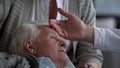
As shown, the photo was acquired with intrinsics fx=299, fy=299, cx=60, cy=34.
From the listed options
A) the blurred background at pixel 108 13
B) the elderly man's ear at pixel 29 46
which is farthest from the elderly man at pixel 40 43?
the blurred background at pixel 108 13

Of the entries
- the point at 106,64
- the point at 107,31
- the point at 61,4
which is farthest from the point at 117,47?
the point at 106,64

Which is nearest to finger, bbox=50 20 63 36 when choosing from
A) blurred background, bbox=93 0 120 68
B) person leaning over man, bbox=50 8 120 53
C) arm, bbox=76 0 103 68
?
person leaning over man, bbox=50 8 120 53

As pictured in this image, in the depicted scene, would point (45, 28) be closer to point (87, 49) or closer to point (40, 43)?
point (40, 43)

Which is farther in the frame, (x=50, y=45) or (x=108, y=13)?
(x=108, y=13)

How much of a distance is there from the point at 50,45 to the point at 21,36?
0.55 ft

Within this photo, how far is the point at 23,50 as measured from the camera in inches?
63.0

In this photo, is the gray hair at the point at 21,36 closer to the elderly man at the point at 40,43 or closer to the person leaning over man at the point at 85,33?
the elderly man at the point at 40,43

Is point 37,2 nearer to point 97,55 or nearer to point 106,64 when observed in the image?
point 97,55

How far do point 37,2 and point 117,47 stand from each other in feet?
1.84

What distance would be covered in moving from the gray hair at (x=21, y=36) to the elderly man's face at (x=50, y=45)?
0.03 m

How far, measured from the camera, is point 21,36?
1.62m

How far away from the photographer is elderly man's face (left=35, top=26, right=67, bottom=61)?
1.57 m

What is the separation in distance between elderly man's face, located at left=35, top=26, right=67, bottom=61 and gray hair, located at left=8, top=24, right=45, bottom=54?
0.11 feet

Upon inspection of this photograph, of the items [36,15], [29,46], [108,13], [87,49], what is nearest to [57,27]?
[29,46]
